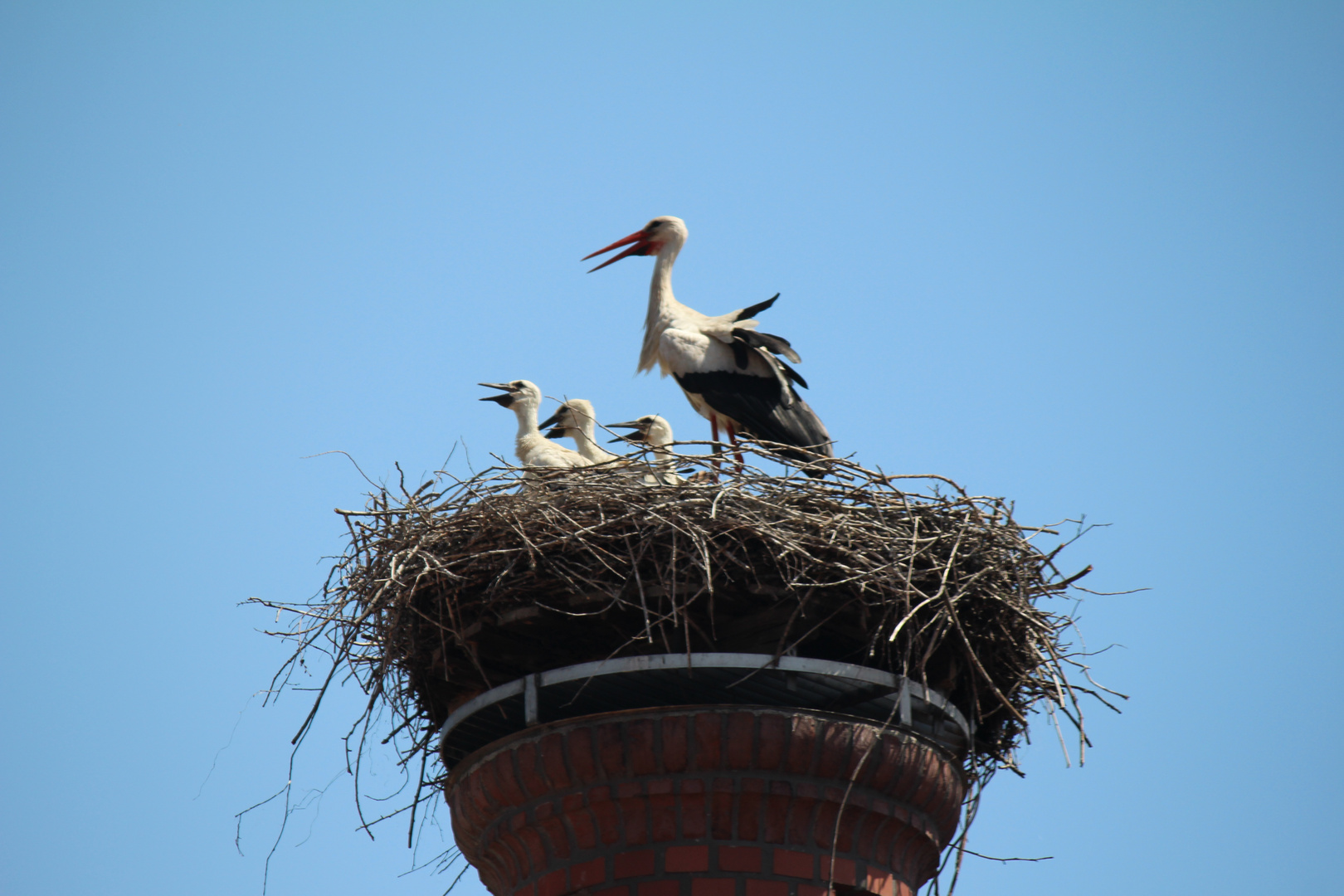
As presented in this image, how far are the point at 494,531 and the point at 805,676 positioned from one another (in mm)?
1586

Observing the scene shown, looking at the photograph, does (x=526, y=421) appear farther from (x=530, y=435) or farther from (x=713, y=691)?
(x=713, y=691)

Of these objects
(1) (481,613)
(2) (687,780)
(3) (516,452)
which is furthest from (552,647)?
(3) (516,452)

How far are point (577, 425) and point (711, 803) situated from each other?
14.4ft

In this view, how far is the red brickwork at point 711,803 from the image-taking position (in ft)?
22.4

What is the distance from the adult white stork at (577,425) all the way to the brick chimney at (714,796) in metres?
2.85

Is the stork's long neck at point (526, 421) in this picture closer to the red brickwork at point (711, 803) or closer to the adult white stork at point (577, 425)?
the adult white stork at point (577, 425)

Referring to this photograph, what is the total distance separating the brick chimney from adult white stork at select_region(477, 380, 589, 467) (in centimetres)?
254

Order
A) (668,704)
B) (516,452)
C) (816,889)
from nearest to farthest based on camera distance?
(816,889)
(668,704)
(516,452)

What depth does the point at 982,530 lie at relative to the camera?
7.34 m

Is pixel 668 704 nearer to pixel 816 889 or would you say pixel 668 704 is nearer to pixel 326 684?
pixel 816 889

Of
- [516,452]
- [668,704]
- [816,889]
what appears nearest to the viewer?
[816,889]

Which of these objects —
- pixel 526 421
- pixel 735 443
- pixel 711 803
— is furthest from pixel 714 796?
pixel 526 421

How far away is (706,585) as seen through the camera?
6.89m

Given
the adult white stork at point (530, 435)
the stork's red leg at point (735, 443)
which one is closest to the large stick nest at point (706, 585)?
the stork's red leg at point (735, 443)
